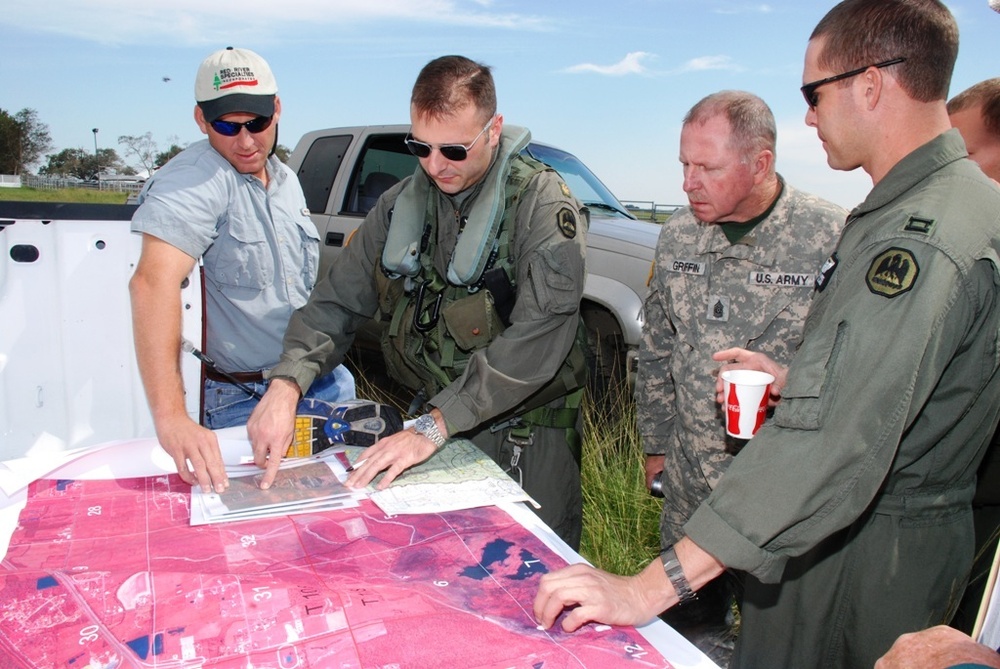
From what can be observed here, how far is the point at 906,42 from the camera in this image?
1.42 metres

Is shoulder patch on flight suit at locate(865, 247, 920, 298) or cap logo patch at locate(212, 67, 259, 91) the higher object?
cap logo patch at locate(212, 67, 259, 91)

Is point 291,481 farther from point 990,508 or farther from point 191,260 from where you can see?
point 990,508

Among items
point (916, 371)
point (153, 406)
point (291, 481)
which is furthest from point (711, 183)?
point (153, 406)

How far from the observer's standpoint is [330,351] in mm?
2377

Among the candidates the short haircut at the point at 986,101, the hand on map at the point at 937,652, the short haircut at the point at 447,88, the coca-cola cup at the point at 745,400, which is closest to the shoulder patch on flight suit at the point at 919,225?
the coca-cola cup at the point at 745,400

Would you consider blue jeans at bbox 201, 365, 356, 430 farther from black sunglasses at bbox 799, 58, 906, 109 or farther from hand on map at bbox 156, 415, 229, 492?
black sunglasses at bbox 799, 58, 906, 109

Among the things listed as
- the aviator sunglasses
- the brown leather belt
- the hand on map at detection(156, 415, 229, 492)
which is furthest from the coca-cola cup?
the brown leather belt

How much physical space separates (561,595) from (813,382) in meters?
0.57

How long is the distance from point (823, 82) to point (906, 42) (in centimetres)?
16

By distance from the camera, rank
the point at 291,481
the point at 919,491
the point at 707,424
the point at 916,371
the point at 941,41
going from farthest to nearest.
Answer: the point at 707,424, the point at 291,481, the point at 919,491, the point at 941,41, the point at 916,371

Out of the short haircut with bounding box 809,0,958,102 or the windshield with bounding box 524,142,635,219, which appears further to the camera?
the windshield with bounding box 524,142,635,219

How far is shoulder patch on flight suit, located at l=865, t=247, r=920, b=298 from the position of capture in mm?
1233

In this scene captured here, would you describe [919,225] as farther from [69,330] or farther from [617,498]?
[617,498]

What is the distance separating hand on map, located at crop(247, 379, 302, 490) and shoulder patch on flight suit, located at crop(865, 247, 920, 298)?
1.43 m
